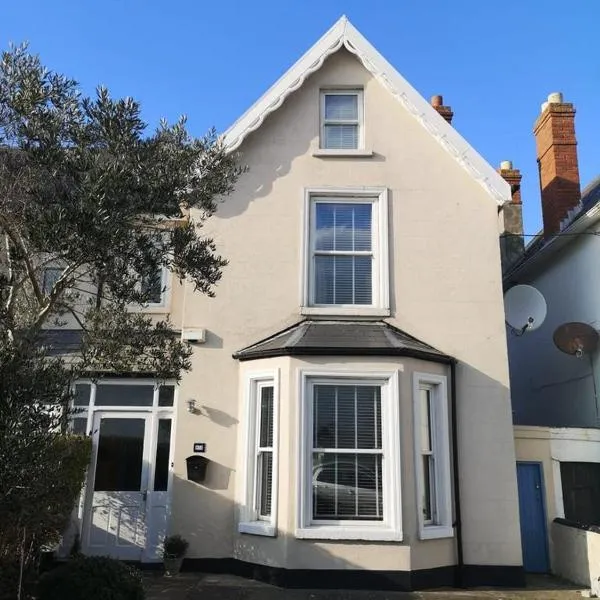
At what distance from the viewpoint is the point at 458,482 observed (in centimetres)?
930

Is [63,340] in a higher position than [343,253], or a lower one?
lower

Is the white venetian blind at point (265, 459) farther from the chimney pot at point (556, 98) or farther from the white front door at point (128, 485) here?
the chimney pot at point (556, 98)

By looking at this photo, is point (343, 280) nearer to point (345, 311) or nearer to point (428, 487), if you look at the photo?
point (345, 311)

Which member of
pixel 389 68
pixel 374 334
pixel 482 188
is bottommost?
pixel 374 334

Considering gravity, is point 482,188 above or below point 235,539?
above

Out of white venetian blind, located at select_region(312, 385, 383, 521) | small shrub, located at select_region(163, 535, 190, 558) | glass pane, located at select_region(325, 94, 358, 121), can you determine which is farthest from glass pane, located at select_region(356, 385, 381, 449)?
glass pane, located at select_region(325, 94, 358, 121)

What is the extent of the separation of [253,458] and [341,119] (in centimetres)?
611

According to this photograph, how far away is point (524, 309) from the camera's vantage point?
11719 millimetres

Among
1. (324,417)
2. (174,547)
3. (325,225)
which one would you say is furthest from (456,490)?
(325,225)

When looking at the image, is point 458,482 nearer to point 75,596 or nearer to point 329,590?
point 329,590

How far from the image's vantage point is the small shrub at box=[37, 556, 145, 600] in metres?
6.08

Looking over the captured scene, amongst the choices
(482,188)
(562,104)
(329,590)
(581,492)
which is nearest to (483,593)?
(329,590)

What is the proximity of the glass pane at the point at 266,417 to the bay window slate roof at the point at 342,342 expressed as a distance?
0.58 m

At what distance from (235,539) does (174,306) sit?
4.11m
